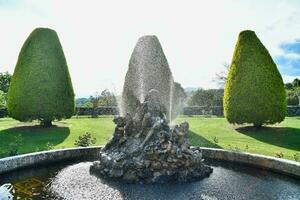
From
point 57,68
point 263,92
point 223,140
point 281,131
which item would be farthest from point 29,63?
point 281,131

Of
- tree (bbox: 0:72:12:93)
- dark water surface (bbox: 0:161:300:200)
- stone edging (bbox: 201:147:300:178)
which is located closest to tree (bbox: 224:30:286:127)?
stone edging (bbox: 201:147:300:178)

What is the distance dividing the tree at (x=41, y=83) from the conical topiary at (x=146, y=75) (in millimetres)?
4982

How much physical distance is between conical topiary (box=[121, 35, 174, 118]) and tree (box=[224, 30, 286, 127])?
4.79 m

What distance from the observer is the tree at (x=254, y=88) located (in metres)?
23.1

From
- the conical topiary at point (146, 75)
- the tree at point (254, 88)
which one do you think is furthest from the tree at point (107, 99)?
the tree at point (254, 88)

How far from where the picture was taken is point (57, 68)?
25.6 metres

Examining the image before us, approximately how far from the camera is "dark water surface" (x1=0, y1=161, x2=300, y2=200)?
8.44 m

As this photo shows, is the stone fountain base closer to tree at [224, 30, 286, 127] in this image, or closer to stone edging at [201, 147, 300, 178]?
stone edging at [201, 147, 300, 178]

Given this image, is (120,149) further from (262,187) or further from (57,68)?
(57,68)

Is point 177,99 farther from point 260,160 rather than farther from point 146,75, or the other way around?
point 260,160

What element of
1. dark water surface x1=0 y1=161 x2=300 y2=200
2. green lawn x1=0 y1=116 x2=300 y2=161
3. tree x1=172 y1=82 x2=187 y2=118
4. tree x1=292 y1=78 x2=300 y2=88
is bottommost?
dark water surface x1=0 y1=161 x2=300 y2=200

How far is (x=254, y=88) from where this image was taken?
23.3m

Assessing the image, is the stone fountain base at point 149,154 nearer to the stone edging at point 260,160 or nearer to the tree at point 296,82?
the stone edging at point 260,160

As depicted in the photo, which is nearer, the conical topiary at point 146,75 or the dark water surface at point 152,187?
the dark water surface at point 152,187
